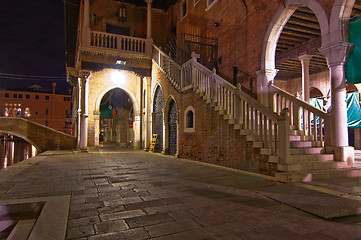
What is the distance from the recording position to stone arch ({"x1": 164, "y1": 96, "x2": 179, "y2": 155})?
12.7 m

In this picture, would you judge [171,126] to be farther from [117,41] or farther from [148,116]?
[117,41]

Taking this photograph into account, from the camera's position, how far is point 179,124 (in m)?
11.7

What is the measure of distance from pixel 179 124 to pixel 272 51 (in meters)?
5.04

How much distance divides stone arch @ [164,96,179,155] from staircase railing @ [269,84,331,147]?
512 centimetres

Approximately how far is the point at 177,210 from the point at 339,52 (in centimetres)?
603

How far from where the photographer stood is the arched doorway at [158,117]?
48.6 feet

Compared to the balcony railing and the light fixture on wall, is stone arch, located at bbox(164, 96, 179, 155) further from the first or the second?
the light fixture on wall

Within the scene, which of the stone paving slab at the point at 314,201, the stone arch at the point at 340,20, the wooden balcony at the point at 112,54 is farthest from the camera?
the wooden balcony at the point at 112,54

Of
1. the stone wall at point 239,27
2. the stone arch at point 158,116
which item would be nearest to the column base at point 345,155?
the stone wall at point 239,27

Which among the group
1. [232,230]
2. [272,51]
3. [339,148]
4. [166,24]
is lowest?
[232,230]

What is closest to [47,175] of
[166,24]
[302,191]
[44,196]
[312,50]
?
[44,196]

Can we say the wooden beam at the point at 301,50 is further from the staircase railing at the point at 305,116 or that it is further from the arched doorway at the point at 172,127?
the arched doorway at the point at 172,127

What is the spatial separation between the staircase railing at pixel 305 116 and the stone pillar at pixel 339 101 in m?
0.26

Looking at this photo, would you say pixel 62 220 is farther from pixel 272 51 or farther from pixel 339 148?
pixel 272 51
